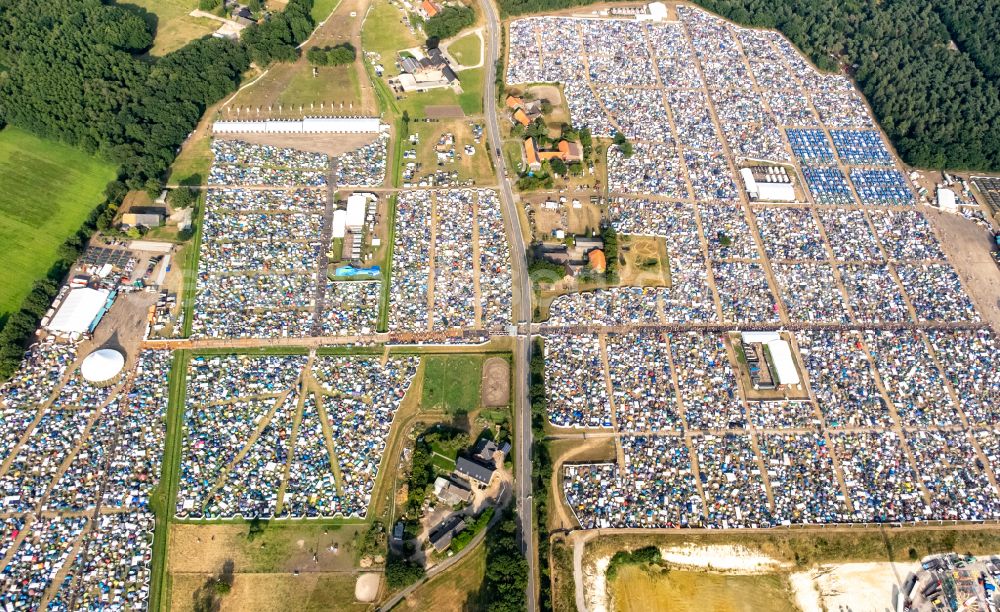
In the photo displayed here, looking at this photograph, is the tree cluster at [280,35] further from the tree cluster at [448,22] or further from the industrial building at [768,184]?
the industrial building at [768,184]

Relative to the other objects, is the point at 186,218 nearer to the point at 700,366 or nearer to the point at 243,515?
the point at 243,515

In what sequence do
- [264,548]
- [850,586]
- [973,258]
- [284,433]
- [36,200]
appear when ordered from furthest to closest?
[36,200] < [973,258] < [284,433] < [264,548] < [850,586]

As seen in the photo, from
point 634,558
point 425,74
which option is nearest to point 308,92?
point 425,74

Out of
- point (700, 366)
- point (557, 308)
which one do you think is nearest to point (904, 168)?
point (700, 366)

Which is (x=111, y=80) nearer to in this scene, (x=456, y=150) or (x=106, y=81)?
(x=106, y=81)

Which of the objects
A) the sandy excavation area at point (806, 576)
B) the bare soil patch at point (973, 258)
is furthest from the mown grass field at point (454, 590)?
the bare soil patch at point (973, 258)

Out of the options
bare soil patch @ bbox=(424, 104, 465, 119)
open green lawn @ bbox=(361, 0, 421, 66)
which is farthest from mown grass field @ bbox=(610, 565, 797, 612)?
open green lawn @ bbox=(361, 0, 421, 66)

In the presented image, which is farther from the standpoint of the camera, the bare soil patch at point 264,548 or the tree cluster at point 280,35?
the tree cluster at point 280,35
